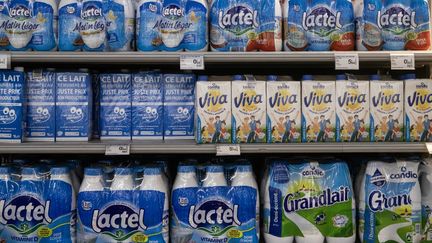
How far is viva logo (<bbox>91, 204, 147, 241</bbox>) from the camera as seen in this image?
6.63ft

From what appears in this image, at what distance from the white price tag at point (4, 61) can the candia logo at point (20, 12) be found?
21cm

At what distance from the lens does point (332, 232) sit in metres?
2.07

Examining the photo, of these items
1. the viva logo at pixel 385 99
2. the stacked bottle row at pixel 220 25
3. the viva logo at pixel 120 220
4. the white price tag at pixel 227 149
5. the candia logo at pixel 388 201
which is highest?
the stacked bottle row at pixel 220 25

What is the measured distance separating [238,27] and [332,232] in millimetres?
1108

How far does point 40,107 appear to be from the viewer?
2102mm

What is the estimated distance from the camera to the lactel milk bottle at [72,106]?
2094 mm

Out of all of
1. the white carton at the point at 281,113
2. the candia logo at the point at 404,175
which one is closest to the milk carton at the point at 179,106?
the white carton at the point at 281,113

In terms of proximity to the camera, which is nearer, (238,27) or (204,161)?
(238,27)

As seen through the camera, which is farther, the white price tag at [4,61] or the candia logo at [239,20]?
the candia logo at [239,20]

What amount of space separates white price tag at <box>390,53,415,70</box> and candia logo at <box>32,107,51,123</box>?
5.56ft

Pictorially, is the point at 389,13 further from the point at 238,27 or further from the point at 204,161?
the point at 204,161

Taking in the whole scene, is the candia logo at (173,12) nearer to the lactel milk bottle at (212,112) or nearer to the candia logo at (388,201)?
the lactel milk bottle at (212,112)

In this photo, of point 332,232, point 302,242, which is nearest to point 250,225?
point 302,242

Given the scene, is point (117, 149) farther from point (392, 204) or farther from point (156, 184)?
point (392, 204)
